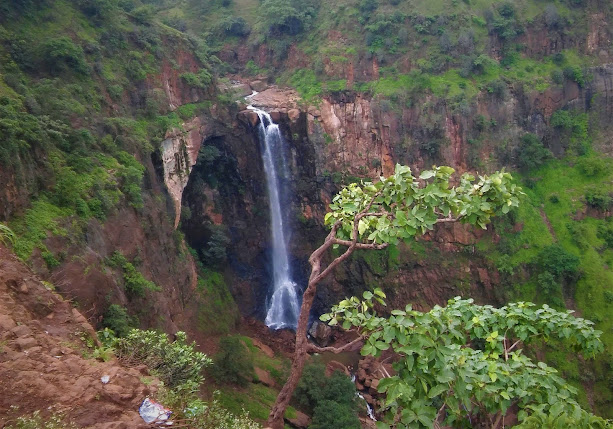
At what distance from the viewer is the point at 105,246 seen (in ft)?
41.3

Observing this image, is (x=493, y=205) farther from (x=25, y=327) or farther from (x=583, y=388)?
(x=583, y=388)

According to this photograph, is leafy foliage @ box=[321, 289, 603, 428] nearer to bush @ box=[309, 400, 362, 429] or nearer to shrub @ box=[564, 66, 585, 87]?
bush @ box=[309, 400, 362, 429]

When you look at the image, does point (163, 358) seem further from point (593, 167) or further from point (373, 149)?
point (593, 167)

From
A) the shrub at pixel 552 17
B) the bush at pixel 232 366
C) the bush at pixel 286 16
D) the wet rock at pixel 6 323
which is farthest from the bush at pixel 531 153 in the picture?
the wet rock at pixel 6 323

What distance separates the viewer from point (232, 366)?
16.0 meters

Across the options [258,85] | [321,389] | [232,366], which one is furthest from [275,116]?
[321,389]

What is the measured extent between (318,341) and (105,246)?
13142 mm

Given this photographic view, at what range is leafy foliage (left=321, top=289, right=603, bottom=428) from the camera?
3.71m

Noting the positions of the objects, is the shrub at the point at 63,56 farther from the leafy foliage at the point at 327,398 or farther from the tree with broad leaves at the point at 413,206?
the tree with broad leaves at the point at 413,206

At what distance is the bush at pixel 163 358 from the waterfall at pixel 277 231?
16.0 metres

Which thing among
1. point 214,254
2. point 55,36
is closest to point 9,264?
point 55,36

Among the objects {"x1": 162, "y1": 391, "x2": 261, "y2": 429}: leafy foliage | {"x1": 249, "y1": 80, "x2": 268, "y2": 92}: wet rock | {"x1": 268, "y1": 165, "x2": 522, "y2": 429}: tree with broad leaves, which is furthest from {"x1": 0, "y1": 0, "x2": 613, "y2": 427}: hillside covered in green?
{"x1": 268, "y1": 165, "x2": 522, "y2": 429}: tree with broad leaves

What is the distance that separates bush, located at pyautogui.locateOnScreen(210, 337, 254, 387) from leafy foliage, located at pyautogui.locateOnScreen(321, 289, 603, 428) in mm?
12701

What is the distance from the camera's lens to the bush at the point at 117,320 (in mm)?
10586
